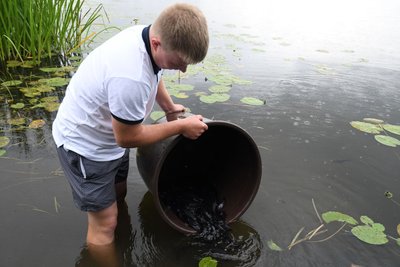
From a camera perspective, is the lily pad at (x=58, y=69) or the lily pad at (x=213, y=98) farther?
the lily pad at (x=58, y=69)

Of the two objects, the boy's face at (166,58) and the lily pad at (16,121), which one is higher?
the boy's face at (166,58)

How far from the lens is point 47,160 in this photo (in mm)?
2916

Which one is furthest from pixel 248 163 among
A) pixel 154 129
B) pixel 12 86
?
pixel 12 86

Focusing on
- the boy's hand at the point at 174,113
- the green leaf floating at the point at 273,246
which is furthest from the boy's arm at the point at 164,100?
the green leaf floating at the point at 273,246

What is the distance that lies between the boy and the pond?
1.42 ft

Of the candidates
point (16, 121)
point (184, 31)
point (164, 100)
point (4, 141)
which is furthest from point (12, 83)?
point (184, 31)

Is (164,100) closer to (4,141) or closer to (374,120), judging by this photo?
(4,141)

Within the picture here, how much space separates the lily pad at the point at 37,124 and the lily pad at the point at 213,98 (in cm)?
167

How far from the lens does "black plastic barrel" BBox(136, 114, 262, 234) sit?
2.11m

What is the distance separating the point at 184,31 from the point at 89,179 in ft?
3.03

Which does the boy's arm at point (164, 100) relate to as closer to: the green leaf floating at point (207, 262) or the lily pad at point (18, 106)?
the green leaf floating at point (207, 262)

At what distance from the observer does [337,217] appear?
8.24ft

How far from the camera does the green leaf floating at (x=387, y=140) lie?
3422 mm

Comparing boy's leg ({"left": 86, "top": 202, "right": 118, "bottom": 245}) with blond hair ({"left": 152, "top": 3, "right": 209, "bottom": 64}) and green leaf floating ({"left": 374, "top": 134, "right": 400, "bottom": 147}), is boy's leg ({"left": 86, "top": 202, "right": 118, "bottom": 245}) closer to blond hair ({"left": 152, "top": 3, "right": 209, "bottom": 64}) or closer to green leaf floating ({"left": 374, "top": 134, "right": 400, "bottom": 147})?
blond hair ({"left": 152, "top": 3, "right": 209, "bottom": 64})
